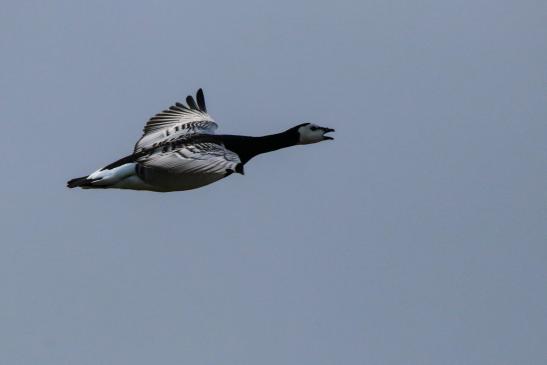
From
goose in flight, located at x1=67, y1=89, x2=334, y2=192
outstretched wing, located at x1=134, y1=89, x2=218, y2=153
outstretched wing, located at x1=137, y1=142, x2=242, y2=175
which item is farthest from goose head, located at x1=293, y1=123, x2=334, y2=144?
outstretched wing, located at x1=137, y1=142, x2=242, y2=175

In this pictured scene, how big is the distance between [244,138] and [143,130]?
4.23 metres

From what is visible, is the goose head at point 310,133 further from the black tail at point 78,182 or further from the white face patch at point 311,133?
the black tail at point 78,182

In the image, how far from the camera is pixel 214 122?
38750 mm

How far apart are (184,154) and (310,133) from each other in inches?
250

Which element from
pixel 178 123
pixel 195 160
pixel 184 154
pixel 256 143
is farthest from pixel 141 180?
pixel 178 123

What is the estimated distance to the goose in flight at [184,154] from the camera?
104 feet

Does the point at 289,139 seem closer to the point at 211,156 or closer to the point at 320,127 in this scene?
the point at 320,127

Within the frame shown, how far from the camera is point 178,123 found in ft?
128

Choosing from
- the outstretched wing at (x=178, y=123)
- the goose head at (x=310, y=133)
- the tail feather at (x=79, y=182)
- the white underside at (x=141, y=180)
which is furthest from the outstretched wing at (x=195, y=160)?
the goose head at (x=310, y=133)

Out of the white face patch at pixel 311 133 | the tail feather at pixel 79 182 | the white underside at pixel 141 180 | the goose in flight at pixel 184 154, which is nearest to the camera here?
the goose in flight at pixel 184 154

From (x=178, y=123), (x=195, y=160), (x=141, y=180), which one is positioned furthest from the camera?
(x=178, y=123)

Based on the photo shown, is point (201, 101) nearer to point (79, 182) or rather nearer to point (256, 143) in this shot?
point (256, 143)

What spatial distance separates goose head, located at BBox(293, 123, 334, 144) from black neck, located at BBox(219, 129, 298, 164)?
16 centimetres

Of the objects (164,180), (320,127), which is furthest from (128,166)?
(320,127)
